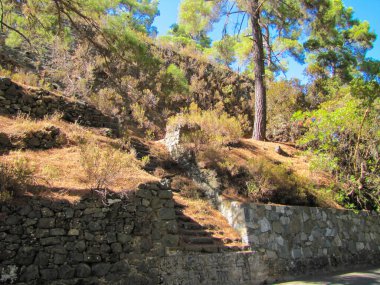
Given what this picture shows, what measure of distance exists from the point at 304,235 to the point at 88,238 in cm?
605

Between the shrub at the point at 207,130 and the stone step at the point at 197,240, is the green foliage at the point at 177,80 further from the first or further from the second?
the stone step at the point at 197,240

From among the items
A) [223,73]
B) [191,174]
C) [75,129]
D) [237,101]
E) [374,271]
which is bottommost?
[374,271]

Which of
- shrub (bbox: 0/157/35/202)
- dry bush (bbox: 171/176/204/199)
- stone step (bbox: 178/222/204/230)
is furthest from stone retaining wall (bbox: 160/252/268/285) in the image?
shrub (bbox: 0/157/35/202)

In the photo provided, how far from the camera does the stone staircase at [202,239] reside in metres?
7.50

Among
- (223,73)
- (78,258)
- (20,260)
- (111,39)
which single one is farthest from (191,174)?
(223,73)

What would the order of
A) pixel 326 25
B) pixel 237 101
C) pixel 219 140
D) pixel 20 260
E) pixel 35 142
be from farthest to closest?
pixel 237 101, pixel 326 25, pixel 219 140, pixel 35 142, pixel 20 260

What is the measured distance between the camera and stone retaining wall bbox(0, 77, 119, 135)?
9.62 m

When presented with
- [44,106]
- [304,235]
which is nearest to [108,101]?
[44,106]

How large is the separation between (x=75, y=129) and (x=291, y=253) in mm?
6512

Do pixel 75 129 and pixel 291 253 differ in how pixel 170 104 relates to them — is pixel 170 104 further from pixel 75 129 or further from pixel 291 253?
pixel 291 253

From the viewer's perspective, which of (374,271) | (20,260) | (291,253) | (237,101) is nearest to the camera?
(20,260)

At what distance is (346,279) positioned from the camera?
856 cm

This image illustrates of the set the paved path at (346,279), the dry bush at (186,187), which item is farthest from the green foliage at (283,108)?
the paved path at (346,279)

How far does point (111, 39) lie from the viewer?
8.93m
